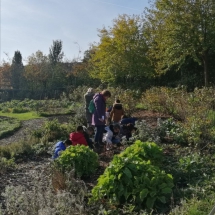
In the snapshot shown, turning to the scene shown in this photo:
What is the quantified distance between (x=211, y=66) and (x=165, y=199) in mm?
19752

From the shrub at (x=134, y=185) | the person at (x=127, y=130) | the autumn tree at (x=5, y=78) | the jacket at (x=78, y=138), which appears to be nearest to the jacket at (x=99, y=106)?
the person at (x=127, y=130)

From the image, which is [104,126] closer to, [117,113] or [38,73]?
[117,113]

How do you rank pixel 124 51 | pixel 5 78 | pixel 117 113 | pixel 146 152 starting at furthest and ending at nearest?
pixel 5 78 → pixel 124 51 → pixel 117 113 → pixel 146 152

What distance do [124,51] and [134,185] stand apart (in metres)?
19.7

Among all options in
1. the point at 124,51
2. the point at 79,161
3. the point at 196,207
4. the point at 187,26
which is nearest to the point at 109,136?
the point at 79,161

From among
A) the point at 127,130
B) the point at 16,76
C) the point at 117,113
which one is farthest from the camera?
the point at 16,76

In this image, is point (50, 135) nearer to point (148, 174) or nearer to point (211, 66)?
point (148, 174)

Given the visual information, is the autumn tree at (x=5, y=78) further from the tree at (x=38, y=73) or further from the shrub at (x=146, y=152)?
the shrub at (x=146, y=152)

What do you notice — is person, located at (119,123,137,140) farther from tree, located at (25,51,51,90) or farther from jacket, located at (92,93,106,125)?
tree, located at (25,51,51,90)

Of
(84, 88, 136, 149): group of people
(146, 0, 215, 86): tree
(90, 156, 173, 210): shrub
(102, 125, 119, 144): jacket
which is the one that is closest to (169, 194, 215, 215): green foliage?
(90, 156, 173, 210): shrub

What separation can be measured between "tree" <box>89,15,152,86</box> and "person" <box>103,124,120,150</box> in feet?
46.3

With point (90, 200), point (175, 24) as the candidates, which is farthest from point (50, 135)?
point (175, 24)

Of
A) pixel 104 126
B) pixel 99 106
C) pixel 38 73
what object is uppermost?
pixel 38 73

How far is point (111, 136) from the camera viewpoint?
892 cm
